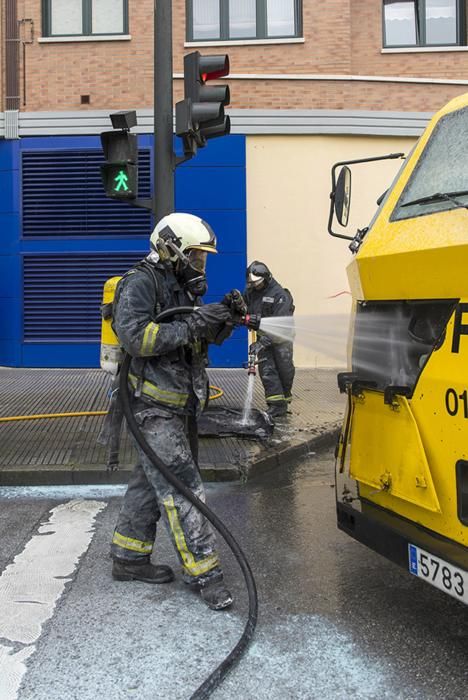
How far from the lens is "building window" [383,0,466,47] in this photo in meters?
13.6

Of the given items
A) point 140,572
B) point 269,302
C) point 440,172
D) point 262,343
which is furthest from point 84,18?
point 140,572

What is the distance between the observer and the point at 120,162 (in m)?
6.65

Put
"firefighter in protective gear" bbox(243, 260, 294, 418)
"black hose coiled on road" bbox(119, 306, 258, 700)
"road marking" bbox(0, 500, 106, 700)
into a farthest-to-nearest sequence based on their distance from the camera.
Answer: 1. "firefighter in protective gear" bbox(243, 260, 294, 418)
2. "black hose coiled on road" bbox(119, 306, 258, 700)
3. "road marking" bbox(0, 500, 106, 700)

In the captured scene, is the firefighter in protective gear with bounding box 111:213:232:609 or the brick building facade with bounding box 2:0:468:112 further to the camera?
the brick building facade with bounding box 2:0:468:112

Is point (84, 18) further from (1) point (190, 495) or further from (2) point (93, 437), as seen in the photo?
(1) point (190, 495)

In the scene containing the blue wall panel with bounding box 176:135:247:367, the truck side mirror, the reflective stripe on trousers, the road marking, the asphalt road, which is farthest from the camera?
the blue wall panel with bounding box 176:135:247:367

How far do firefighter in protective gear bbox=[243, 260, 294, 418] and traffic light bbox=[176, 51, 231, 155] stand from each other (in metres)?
1.89

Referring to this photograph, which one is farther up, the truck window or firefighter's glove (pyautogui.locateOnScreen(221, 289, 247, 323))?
the truck window

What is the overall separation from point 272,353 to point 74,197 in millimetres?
6648

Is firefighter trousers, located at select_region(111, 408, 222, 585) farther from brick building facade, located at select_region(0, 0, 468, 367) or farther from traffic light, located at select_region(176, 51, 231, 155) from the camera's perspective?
brick building facade, located at select_region(0, 0, 468, 367)

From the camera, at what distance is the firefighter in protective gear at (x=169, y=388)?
11.5 feet

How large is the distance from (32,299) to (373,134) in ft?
23.4

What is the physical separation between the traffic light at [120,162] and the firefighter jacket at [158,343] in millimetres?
3211

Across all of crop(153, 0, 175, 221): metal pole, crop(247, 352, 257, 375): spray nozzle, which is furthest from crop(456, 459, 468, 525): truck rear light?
crop(247, 352, 257, 375): spray nozzle
